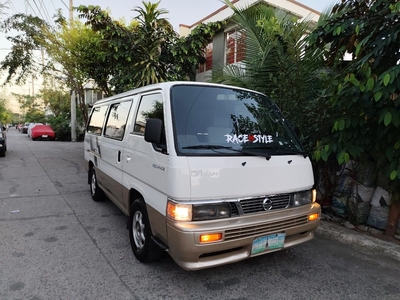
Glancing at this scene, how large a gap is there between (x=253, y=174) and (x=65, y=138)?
24931mm

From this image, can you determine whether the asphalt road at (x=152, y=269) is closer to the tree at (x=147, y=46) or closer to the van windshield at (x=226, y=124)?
the van windshield at (x=226, y=124)

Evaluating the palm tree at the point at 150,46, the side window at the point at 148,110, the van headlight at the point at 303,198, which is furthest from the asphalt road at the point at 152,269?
the palm tree at the point at 150,46

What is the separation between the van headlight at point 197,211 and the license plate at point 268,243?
1.35 ft

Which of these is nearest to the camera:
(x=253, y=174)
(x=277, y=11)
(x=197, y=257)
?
(x=197, y=257)

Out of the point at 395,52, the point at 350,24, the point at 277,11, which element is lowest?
the point at 395,52

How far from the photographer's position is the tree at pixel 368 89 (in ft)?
9.48

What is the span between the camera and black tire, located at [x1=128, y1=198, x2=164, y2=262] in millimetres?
2965

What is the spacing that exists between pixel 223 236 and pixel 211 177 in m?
0.52

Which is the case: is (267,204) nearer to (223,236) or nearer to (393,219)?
(223,236)

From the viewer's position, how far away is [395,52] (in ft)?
10.1

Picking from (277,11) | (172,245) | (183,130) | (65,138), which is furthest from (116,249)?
(65,138)

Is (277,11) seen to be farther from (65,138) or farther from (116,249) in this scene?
(65,138)

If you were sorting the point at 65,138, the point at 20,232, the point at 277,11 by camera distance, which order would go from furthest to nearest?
1. the point at 65,138
2. the point at 277,11
3. the point at 20,232

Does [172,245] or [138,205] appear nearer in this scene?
[172,245]
